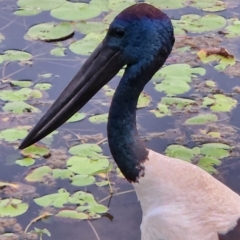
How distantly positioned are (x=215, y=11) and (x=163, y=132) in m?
1.58

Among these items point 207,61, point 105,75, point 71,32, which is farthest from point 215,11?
point 105,75

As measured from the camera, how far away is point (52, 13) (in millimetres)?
5531

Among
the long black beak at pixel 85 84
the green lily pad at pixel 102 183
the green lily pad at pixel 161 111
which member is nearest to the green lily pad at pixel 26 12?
the green lily pad at pixel 161 111

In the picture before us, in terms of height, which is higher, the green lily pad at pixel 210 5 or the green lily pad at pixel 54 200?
the green lily pad at pixel 54 200

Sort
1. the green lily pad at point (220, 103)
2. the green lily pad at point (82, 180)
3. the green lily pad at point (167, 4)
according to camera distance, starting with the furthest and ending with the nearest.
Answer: the green lily pad at point (167, 4) < the green lily pad at point (220, 103) < the green lily pad at point (82, 180)

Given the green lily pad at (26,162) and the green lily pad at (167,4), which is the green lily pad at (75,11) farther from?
the green lily pad at (26,162)

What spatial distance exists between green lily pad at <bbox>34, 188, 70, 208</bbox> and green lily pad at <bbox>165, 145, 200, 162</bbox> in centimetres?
64

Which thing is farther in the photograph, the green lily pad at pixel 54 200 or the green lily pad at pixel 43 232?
the green lily pad at pixel 54 200

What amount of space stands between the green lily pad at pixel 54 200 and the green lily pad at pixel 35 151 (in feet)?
1.14

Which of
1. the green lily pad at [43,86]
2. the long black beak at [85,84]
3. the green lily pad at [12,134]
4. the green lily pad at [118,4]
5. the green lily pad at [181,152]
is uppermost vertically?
the long black beak at [85,84]

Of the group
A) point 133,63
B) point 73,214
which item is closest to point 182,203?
point 133,63

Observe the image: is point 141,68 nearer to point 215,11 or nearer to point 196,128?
point 196,128

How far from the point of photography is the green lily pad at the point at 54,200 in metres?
3.88

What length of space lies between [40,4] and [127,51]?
269 centimetres
